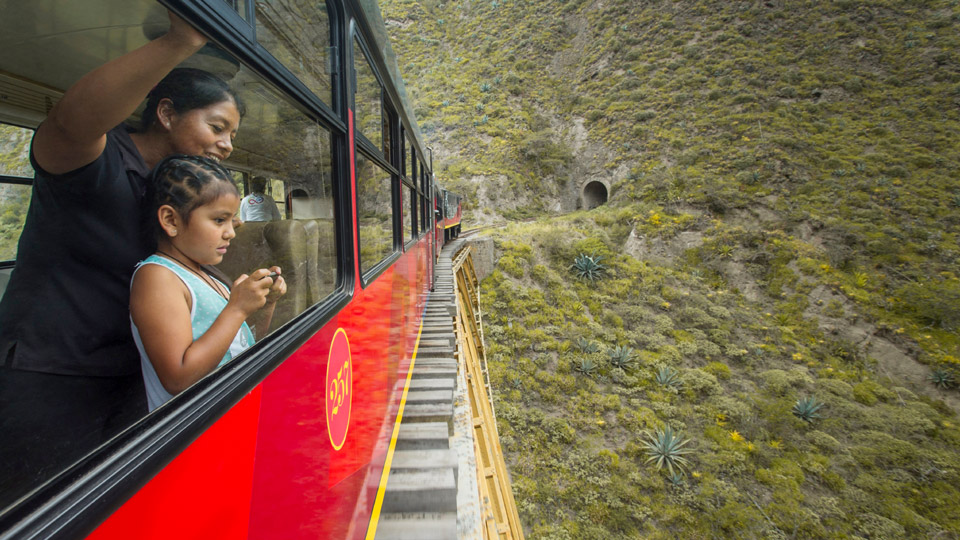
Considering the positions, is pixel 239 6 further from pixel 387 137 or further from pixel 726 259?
pixel 726 259

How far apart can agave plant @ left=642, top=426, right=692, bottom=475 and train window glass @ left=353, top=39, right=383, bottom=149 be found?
425 inches

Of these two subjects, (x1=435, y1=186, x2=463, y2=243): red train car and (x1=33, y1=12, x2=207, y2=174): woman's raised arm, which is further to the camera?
(x1=435, y1=186, x2=463, y2=243): red train car

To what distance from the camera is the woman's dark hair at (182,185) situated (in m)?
0.72

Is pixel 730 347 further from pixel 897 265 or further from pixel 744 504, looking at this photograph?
pixel 897 265

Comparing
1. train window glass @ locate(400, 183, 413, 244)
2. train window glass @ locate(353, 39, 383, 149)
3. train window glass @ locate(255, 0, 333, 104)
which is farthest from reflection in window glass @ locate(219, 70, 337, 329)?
train window glass @ locate(400, 183, 413, 244)

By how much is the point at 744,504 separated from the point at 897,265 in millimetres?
12980

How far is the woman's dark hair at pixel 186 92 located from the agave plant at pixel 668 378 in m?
13.4

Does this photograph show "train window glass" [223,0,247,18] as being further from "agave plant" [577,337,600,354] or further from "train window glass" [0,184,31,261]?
"agave plant" [577,337,600,354]

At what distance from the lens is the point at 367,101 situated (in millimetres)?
2053

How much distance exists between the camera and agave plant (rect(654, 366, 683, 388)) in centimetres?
1190

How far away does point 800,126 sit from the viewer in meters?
20.8

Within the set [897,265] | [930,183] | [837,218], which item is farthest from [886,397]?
[930,183]

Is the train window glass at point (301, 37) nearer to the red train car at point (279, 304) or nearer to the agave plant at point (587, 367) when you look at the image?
the red train car at point (279, 304)

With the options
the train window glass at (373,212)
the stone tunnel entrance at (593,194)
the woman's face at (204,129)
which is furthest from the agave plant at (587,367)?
the stone tunnel entrance at (593,194)
